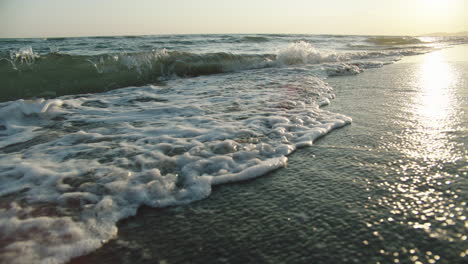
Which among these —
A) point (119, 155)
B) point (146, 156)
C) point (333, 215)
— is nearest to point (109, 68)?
point (119, 155)

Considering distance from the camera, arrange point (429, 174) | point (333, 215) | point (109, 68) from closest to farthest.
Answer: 1. point (333, 215)
2. point (429, 174)
3. point (109, 68)

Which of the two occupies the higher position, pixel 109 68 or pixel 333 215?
pixel 109 68

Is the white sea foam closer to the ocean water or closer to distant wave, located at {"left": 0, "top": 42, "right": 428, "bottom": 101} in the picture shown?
the ocean water

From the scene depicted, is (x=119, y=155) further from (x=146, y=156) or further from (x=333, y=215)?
(x=333, y=215)

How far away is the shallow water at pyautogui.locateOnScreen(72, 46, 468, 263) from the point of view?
59.6 inches

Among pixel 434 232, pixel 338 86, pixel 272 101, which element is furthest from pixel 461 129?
pixel 338 86

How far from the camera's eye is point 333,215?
1.79 meters

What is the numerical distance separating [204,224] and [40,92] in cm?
685

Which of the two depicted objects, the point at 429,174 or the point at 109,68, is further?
the point at 109,68

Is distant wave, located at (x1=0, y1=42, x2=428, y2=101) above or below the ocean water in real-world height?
above

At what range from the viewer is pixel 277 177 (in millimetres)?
2365

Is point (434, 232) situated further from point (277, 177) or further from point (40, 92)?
point (40, 92)

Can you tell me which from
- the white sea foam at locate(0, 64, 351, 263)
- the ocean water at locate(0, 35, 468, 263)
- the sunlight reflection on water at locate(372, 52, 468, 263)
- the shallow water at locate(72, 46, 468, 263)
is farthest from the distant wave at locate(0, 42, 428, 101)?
the sunlight reflection on water at locate(372, 52, 468, 263)

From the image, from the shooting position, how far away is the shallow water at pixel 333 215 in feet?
4.97
